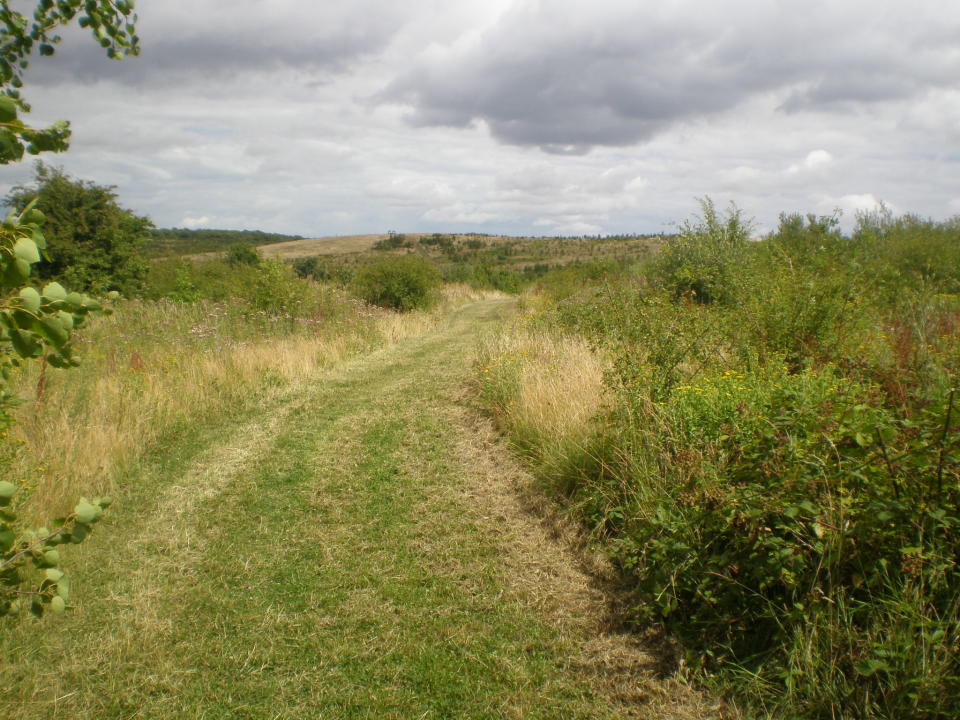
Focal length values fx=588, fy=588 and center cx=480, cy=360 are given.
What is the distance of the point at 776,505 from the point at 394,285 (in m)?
19.1

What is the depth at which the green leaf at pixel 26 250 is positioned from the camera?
1.15m

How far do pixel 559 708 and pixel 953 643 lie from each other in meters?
1.69

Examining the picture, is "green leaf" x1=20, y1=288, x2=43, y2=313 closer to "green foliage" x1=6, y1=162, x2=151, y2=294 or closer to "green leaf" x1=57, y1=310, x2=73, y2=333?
"green leaf" x1=57, y1=310, x2=73, y2=333

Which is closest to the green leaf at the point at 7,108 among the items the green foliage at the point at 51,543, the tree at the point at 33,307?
the tree at the point at 33,307

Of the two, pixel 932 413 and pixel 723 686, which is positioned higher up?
pixel 932 413

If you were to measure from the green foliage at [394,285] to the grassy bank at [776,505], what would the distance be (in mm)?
15744

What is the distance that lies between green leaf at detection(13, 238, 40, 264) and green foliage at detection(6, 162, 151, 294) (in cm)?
1499

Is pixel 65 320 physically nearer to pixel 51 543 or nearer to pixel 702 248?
pixel 51 543

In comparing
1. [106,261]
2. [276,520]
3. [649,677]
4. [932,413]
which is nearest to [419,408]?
[276,520]

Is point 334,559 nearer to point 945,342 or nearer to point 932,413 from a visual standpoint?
point 932,413

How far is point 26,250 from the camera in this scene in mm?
1164

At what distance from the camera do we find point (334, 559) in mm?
4262

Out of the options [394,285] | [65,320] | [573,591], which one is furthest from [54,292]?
[394,285]

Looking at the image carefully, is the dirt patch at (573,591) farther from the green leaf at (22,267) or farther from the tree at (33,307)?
the green leaf at (22,267)
